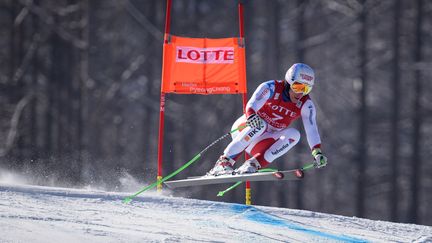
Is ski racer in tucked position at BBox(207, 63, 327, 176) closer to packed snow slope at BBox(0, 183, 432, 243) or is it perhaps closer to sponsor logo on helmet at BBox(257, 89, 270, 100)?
sponsor logo on helmet at BBox(257, 89, 270, 100)

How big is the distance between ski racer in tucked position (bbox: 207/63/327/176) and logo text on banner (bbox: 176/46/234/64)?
1.07 meters

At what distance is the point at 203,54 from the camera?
18.8ft

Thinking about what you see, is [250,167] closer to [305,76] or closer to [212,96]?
[305,76]

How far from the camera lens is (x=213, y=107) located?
6766 mm

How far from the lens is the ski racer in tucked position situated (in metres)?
4.64

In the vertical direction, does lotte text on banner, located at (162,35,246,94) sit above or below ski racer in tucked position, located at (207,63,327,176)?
above

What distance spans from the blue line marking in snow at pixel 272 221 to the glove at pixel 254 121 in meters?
0.92

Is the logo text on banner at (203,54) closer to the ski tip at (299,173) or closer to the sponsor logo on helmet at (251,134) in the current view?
the sponsor logo on helmet at (251,134)

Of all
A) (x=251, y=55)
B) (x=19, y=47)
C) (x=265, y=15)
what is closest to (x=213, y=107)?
(x=251, y=55)

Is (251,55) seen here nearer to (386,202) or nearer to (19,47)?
(386,202)

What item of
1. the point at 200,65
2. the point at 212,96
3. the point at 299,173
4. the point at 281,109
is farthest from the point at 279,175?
the point at 212,96

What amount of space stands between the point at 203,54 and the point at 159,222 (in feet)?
5.92

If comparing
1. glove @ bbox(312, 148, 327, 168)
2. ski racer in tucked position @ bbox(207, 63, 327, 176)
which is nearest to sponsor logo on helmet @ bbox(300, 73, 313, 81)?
ski racer in tucked position @ bbox(207, 63, 327, 176)

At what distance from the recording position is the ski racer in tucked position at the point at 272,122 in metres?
4.64
